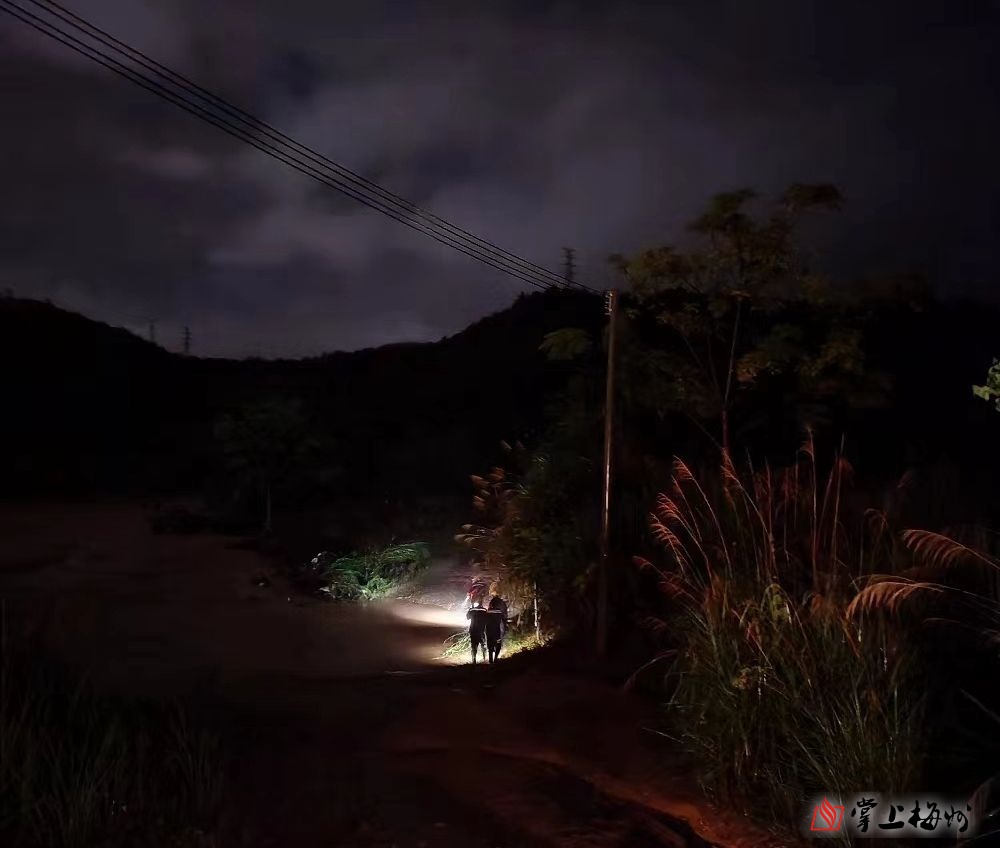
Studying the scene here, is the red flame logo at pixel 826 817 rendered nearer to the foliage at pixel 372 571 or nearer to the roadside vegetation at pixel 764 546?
the roadside vegetation at pixel 764 546

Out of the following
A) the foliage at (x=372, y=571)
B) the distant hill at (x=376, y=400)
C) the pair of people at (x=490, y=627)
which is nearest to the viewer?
the pair of people at (x=490, y=627)

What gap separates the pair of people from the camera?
13750 mm

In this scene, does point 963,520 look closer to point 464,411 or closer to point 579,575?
point 579,575

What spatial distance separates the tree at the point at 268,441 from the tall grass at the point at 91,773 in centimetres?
2512

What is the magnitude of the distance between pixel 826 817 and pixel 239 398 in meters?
67.7

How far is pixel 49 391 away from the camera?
198ft

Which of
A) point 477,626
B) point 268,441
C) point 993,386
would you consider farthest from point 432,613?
point 993,386

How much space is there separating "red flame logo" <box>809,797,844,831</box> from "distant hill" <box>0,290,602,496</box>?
30.8 meters

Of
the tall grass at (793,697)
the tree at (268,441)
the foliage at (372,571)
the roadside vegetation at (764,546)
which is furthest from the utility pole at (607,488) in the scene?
the tree at (268,441)

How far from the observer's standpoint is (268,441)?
31.2 meters

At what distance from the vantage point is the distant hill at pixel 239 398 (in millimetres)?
46156

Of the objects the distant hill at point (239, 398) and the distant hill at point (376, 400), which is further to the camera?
the distant hill at point (239, 398)

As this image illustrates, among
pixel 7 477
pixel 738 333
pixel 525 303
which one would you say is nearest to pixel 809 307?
pixel 738 333
